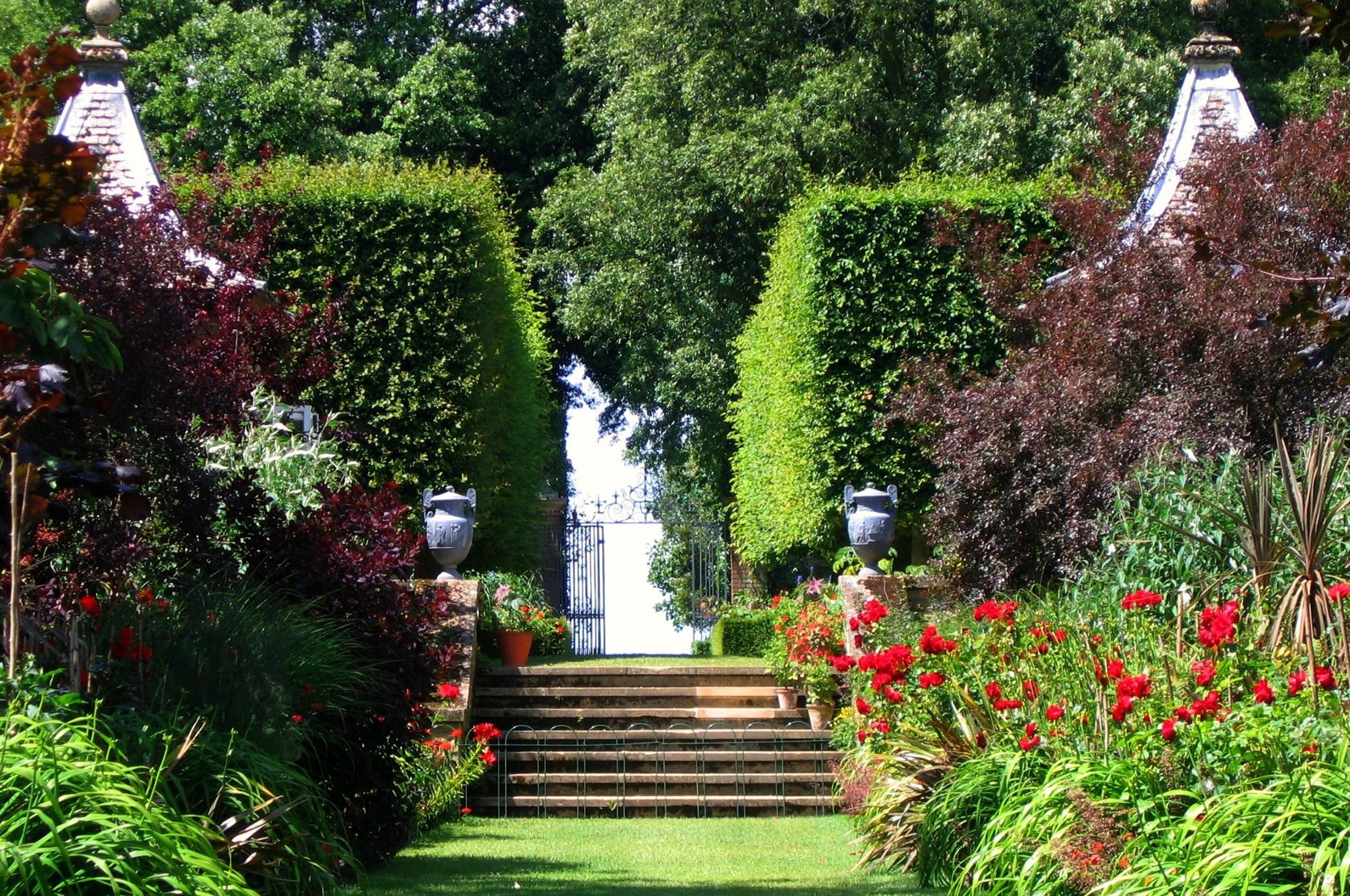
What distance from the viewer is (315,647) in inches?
266

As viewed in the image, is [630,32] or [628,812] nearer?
[628,812]

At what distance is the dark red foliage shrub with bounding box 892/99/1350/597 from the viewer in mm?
10398

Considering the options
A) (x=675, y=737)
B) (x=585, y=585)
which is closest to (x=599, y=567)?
(x=585, y=585)

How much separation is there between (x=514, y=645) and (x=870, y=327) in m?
4.86

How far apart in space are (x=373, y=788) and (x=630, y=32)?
16601 millimetres

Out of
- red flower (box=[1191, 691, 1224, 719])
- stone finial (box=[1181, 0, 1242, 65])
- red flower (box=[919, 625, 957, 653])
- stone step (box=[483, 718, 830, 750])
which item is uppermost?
stone finial (box=[1181, 0, 1242, 65])

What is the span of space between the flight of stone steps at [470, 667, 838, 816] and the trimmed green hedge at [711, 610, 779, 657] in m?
4.24

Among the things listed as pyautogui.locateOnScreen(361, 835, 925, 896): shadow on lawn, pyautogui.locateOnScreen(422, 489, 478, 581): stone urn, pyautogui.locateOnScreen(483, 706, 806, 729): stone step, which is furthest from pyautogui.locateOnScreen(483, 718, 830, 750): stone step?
pyautogui.locateOnScreen(361, 835, 925, 896): shadow on lawn

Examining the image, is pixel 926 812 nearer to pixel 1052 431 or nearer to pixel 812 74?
pixel 1052 431

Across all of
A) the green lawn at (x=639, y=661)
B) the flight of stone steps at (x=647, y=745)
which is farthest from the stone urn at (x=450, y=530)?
the flight of stone steps at (x=647, y=745)

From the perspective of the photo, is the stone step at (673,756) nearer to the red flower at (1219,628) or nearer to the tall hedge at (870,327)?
the tall hedge at (870,327)

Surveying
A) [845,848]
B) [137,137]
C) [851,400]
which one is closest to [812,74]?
[851,400]

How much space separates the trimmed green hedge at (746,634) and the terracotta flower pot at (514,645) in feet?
13.2

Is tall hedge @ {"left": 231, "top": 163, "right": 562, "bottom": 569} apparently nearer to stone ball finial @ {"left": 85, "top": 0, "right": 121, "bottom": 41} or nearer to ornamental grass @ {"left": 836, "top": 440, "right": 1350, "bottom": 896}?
stone ball finial @ {"left": 85, "top": 0, "right": 121, "bottom": 41}
